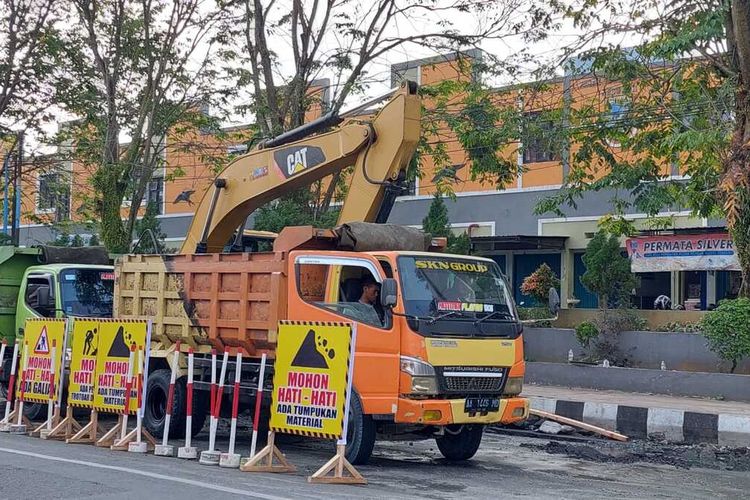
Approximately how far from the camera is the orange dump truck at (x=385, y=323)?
10383 mm

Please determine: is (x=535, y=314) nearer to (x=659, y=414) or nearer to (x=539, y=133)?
(x=539, y=133)

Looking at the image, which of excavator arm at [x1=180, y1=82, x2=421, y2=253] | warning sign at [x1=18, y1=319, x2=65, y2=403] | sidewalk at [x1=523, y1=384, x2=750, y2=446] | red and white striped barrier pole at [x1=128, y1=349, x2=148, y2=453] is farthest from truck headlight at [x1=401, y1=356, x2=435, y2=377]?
sidewalk at [x1=523, y1=384, x2=750, y2=446]

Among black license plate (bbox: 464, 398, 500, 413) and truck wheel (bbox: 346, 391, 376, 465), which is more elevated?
black license plate (bbox: 464, 398, 500, 413)

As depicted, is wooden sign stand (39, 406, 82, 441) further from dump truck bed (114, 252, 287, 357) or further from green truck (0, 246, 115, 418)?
green truck (0, 246, 115, 418)

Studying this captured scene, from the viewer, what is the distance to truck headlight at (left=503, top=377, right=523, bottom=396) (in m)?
11.1

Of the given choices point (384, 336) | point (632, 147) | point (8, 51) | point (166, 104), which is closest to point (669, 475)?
point (384, 336)

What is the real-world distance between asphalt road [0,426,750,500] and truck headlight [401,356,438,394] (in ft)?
2.90

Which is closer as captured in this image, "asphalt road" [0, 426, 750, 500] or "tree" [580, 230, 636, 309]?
"asphalt road" [0, 426, 750, 500]

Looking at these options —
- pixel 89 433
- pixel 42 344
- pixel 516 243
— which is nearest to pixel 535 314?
pixel 516 243

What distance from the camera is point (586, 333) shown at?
755 inches

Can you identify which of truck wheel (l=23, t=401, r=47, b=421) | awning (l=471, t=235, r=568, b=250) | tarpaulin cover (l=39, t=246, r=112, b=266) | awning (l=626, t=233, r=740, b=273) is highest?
awning (l=471, t=235, r=568, b=250)

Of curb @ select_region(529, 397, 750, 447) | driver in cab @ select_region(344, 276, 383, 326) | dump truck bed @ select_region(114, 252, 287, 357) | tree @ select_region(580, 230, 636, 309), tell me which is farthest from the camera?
tree @ select_region(580, 230, 636, 309)

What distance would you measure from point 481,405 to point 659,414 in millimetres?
4907

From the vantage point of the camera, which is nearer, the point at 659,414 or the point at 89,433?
the point at 89,433
